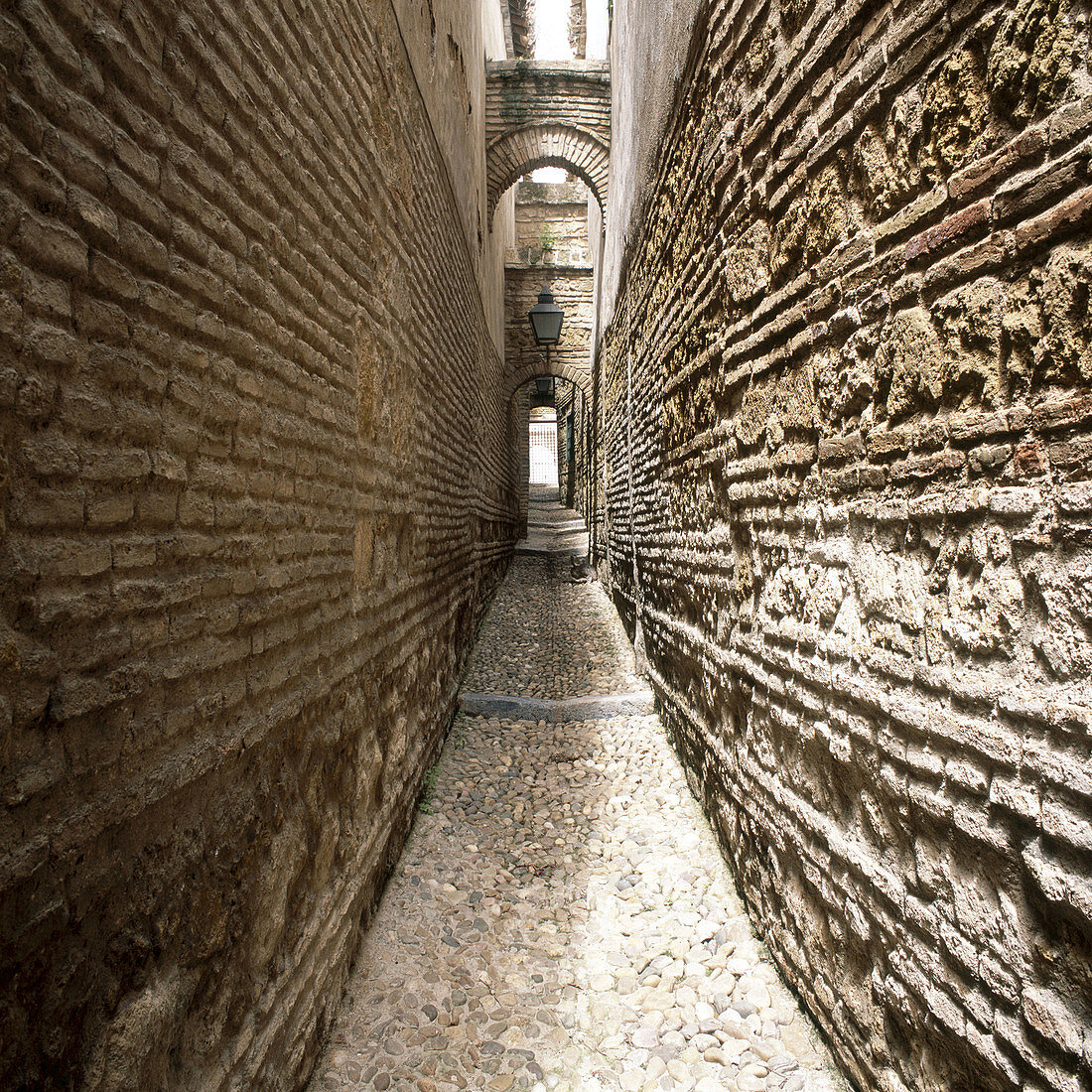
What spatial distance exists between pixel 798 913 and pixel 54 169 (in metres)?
2.47

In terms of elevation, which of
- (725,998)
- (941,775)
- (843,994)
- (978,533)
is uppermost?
(978,533)

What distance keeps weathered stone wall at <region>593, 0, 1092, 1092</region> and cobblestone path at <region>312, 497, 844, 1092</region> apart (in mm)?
264

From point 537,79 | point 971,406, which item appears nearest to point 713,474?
point 971,406

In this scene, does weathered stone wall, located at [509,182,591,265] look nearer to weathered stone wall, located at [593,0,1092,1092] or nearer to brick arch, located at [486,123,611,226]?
brick arch, located at [486,123,611,226]

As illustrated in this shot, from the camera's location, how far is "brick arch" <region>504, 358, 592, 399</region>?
11773 millimetres

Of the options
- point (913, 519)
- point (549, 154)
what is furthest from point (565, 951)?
point (549, 154)

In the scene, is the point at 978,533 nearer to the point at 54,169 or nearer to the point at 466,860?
the point at 54,169

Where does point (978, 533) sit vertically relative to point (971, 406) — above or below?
below

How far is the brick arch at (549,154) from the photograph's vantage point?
877 cm

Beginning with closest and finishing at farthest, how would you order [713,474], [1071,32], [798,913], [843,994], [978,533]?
[1071,32] → [978,533] → [843,994] → [798,913] → [713,474]

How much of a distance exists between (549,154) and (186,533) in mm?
9409

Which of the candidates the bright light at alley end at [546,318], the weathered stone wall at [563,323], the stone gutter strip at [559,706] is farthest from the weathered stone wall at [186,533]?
the weathered stone wall at [563,323]

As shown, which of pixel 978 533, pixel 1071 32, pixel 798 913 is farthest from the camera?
pixel 798 913

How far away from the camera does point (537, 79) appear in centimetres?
871
